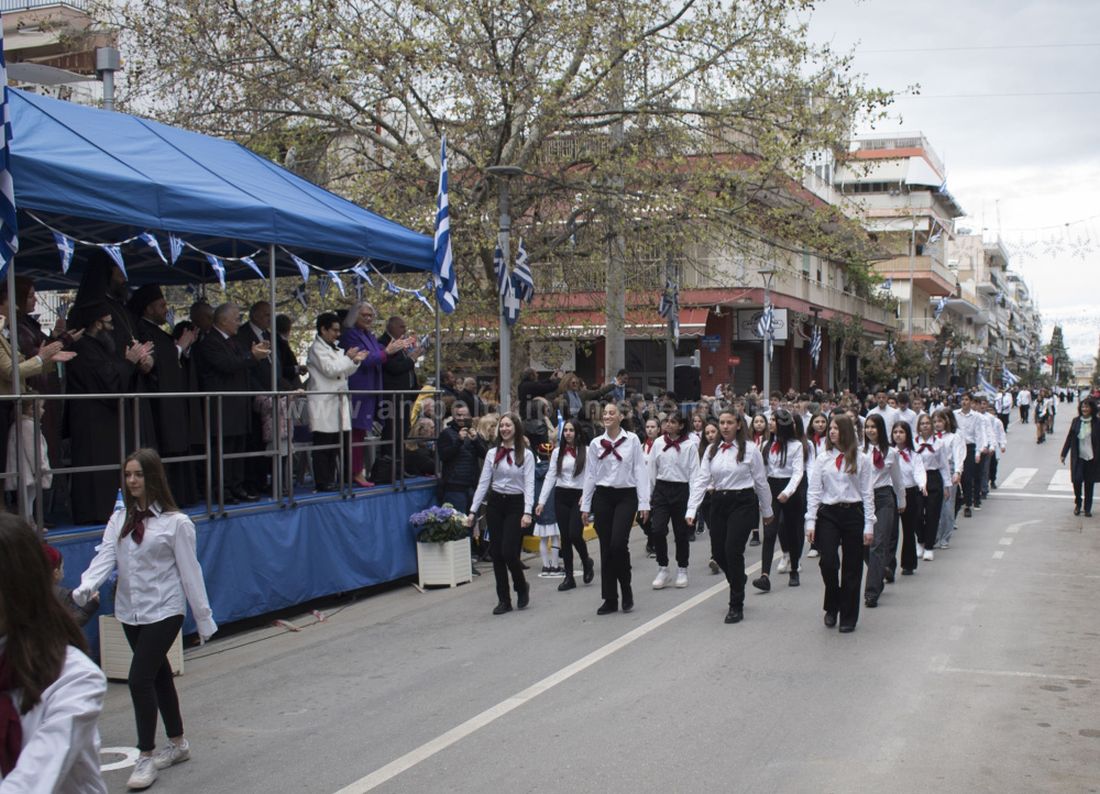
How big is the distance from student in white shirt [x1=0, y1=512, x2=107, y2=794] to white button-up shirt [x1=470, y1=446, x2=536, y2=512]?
734cm

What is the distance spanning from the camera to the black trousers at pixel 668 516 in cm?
1145

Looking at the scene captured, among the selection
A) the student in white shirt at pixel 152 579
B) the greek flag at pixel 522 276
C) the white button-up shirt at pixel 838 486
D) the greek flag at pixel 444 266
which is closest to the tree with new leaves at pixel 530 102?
the greek flag at pixel 522 276

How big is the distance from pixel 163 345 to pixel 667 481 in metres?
5.21

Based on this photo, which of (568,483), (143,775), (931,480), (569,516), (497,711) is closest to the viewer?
(143,775)

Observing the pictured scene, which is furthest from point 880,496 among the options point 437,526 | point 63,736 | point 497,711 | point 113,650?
point 63,736

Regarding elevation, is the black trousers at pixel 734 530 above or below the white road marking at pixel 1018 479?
above

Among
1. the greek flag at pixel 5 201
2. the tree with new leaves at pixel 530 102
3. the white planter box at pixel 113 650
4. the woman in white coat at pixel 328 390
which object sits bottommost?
the white planter box at pixel 113 650

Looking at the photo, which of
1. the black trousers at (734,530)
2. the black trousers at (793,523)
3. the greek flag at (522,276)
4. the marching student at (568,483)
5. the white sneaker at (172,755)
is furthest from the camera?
the greek flag at (522,276)

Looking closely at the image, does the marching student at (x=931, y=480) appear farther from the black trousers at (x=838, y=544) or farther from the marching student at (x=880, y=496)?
the black trousers at (x=838, y=544)

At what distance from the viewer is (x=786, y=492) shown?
11.7m

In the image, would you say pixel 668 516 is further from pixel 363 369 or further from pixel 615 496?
pixel 363 369

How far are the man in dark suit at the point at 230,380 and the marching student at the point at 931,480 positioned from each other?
772 centimetres

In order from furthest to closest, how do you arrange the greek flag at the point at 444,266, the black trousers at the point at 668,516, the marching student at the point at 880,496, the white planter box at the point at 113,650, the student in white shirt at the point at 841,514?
the greek flag at the point at 444,266, the black trousers at the point at 668,516, the marching student at the point at 880,496, the student in white shirt at the point at 841,514, the white planter box at the point at 113,650

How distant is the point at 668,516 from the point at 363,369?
3634mm
